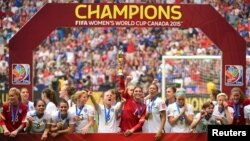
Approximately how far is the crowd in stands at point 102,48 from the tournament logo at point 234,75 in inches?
397

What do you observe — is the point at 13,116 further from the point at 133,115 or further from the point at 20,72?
the point at 20,72

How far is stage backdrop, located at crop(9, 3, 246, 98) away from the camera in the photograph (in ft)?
71.3

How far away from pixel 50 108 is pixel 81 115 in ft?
2.01

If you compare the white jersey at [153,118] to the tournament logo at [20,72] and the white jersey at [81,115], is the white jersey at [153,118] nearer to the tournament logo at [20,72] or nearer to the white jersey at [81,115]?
the white jersey at [81,115]

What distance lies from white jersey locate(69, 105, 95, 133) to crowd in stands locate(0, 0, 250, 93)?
13.4 m

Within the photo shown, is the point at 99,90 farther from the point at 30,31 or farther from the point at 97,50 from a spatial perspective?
the point at 30,31

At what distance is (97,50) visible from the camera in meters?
35.9

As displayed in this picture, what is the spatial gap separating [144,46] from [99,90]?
4652 millimetres

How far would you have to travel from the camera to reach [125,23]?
71.3 feet

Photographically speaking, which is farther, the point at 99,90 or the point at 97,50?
the point at 97,50

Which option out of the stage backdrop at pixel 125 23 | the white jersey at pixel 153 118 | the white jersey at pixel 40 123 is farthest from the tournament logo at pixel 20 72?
the white jersey at pixel 40 123

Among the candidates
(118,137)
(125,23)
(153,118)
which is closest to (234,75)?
(125,23)

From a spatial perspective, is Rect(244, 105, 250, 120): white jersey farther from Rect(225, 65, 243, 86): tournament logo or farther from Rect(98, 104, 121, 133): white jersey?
Rect(225, 65, 243, 86): tournament logo

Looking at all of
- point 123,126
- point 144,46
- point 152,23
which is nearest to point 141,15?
point 152,23
